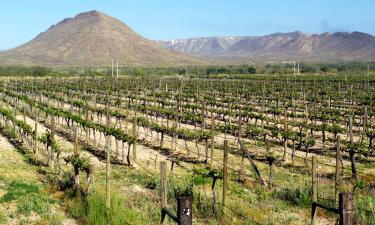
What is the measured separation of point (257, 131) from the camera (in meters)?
22.9

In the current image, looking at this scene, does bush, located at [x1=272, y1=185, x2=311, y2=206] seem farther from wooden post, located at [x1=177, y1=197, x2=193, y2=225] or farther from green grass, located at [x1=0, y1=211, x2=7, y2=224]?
green grass, located at [x1=0, y1=211, x2=7, y2=224]

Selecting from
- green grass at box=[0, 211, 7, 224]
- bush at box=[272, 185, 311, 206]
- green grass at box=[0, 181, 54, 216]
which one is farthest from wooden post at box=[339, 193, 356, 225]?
green grass at box=[0, 211, 7, 224]

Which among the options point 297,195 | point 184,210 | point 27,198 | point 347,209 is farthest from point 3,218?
point 347,209

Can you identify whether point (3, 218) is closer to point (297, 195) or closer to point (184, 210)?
point (184, 210)

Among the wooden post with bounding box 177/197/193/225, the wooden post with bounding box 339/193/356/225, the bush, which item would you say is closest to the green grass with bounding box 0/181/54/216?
the wooden post with bounding box 177/197/193/225

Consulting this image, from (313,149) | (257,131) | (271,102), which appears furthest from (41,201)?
(271,102)

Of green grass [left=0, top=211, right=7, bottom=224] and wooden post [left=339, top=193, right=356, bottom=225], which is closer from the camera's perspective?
wooden post [left=339, top=193, right=356, bottom=225]

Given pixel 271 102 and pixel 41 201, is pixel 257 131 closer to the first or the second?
pixel 41 201

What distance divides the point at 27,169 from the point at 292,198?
9345mm

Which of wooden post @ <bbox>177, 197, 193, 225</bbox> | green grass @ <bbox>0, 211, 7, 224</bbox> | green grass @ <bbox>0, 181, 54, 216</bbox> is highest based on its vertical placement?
wooden post @ <bbox>177, 197, 193, 225</bbox>

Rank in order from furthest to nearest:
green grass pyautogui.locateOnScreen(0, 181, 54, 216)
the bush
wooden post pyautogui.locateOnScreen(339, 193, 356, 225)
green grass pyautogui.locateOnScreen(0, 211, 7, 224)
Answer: the bush
green grass pyautogui.locateOnScreen(0, 181, 54, 216)
green grass pyautogui.locateOnScreen(0, 211, 7, 224)
wooden post pyautogui.locateOnScreen(339, 193, 356, 225)

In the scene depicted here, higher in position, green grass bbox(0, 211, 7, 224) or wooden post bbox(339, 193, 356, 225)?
wooden post bbox(339, 193, 356, 225)

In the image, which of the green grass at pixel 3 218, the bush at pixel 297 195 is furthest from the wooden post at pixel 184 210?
the bush at pixel 297 195

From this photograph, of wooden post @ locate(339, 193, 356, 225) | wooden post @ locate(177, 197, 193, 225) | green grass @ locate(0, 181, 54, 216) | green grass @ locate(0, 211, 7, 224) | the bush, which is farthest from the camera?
the bush
